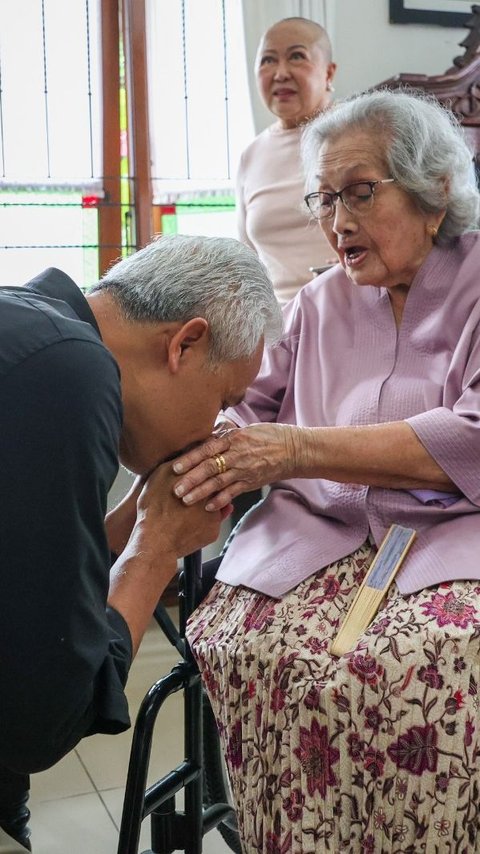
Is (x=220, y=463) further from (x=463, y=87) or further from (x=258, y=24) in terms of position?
(x=258, y=24)

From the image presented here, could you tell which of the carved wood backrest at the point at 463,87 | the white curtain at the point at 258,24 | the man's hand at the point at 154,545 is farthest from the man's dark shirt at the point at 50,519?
the white curtain at the point at 258,24

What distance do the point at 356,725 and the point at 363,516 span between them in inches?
14.5

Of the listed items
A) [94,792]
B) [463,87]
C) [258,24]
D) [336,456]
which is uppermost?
[258,24]

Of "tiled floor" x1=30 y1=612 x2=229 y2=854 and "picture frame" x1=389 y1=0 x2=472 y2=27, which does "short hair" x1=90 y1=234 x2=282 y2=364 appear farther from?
"picture frame" x1=389 y1=0 x2=472 y2=27

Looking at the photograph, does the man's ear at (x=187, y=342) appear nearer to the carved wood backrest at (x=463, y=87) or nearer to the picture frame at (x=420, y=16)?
the carved wood backrest at (x=463, y=87)

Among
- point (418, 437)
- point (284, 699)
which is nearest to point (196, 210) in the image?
point (418, 437)

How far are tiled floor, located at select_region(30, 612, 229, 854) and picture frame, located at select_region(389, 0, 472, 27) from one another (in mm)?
3084

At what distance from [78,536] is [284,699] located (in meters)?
0.52

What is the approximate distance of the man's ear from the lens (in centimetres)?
128

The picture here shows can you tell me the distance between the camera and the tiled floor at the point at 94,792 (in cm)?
214

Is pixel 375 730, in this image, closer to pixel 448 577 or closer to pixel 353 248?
Result: pixel 448 577

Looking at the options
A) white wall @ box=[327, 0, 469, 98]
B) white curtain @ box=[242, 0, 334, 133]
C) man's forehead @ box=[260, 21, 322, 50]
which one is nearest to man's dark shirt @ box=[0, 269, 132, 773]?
man's forehead @ box=[260, 21, 322, 50]

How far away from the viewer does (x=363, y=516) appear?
161 cm

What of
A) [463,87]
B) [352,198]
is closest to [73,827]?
[352,198]
